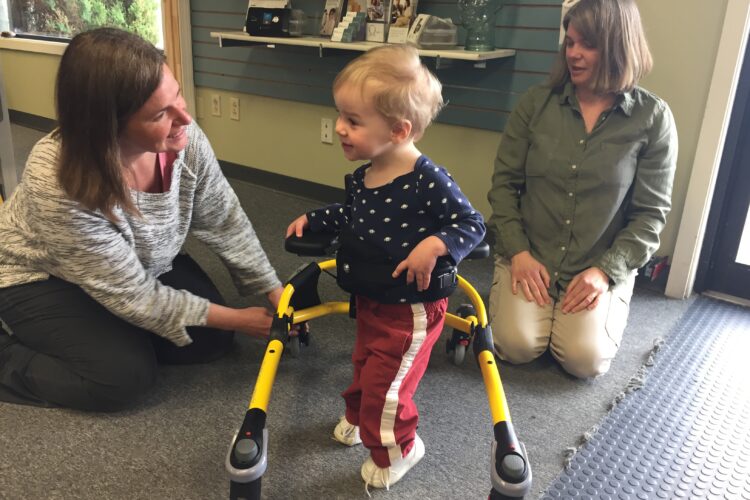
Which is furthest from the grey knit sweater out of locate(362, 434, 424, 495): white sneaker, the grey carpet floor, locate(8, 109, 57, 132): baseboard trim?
locate(8, 109, 57, 132): baseboard trim

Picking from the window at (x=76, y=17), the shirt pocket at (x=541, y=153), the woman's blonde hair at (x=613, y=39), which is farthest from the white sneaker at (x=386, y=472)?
the window at (x=76, y=17)

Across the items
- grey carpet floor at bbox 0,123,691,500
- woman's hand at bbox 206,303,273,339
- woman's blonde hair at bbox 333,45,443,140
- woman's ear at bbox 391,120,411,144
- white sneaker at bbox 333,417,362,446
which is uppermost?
woman's blonde hair at bbox 333,45,443,140

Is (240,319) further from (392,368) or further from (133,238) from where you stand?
(392,368)

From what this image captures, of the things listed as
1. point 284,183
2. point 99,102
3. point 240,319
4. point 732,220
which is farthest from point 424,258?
point 284,183

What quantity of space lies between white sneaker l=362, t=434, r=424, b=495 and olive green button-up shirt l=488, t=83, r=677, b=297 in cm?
72

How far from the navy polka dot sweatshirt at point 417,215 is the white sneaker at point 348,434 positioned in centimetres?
46

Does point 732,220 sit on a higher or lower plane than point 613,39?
lower

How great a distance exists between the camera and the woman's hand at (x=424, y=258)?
3.70ft

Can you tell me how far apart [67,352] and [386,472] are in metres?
0.80

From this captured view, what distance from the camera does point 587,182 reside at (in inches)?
68.7

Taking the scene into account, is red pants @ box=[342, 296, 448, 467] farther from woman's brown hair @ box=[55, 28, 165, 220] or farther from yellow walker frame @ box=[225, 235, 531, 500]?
woman's brown hair @ box=[55, 28, 165, 220]

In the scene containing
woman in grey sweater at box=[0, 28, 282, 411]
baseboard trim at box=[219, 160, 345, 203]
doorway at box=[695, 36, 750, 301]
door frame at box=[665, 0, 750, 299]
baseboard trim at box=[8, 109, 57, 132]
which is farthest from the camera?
baseboard trim at box=[8, 109, 57, 132]

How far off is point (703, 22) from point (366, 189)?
4.79 ft

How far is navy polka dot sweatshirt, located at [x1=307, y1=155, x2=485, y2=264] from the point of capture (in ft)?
3.82
